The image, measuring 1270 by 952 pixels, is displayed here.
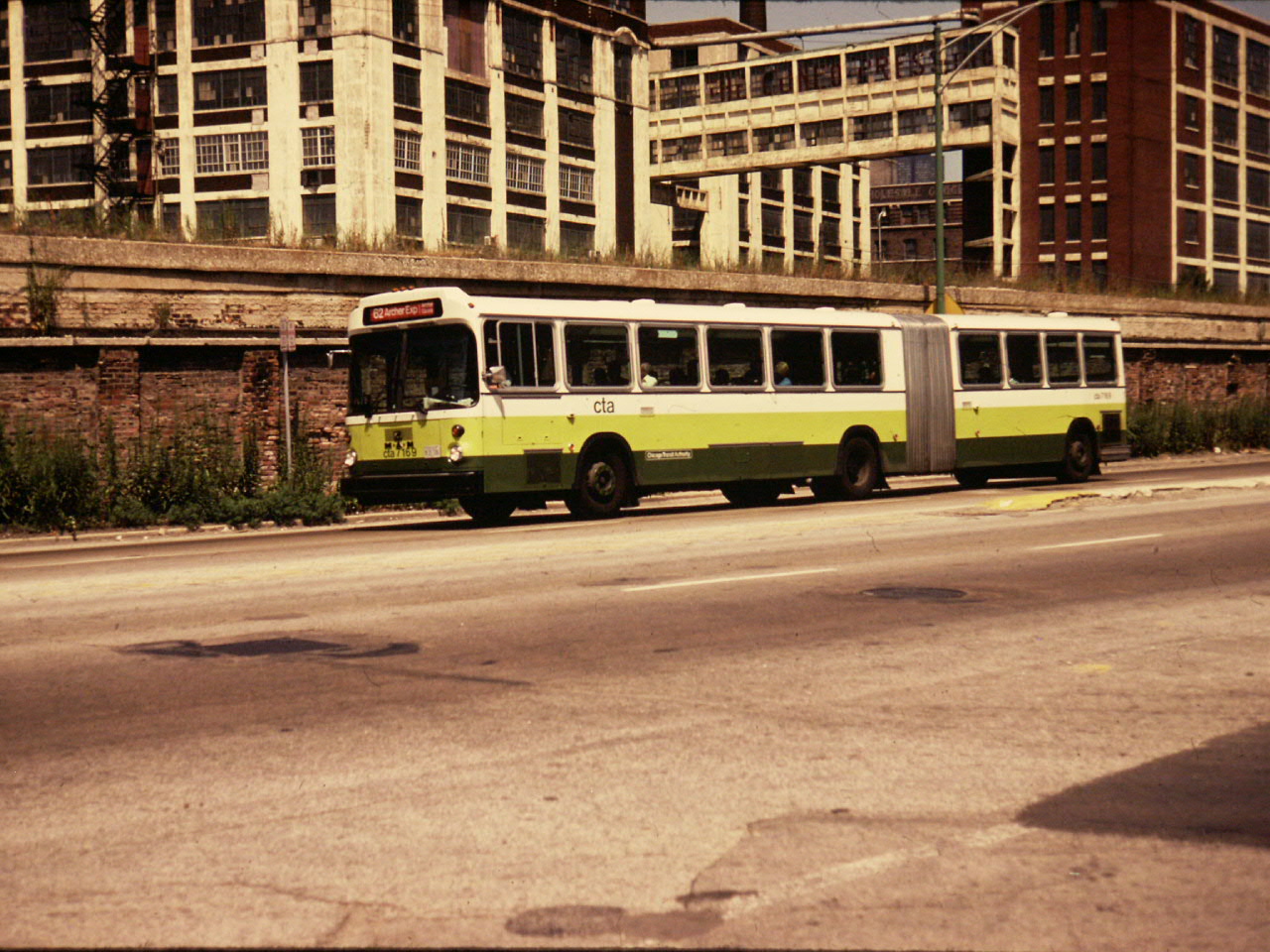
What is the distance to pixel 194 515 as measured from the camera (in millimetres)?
22781

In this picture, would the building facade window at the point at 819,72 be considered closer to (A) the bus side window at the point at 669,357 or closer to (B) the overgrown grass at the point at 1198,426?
(B) the overgrown grass at the point at 1198,426

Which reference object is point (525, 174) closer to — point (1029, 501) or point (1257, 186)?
point (1257, 186)

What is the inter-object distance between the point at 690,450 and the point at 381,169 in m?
53.0

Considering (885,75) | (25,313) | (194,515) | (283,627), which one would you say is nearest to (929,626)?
(283,627)

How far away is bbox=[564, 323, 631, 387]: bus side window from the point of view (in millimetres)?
21875

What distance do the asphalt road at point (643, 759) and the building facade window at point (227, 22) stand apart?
66130 mm

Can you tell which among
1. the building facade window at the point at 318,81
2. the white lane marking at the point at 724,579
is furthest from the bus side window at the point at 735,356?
the building facade window at the point at 318,81

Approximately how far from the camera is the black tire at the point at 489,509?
2186 cm

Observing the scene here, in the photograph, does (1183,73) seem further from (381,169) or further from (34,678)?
(34,678)

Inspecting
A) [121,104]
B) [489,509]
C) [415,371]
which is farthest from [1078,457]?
[121,104]

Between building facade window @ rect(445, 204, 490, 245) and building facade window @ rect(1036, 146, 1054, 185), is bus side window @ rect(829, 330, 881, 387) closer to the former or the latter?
building facade window @ rect(445, 204, 490, 245)

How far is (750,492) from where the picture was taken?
87.5 ft

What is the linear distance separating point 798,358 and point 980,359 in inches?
186

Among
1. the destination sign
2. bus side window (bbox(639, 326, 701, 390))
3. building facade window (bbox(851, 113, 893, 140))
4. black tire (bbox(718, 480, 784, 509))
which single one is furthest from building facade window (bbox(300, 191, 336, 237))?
the destination sign
